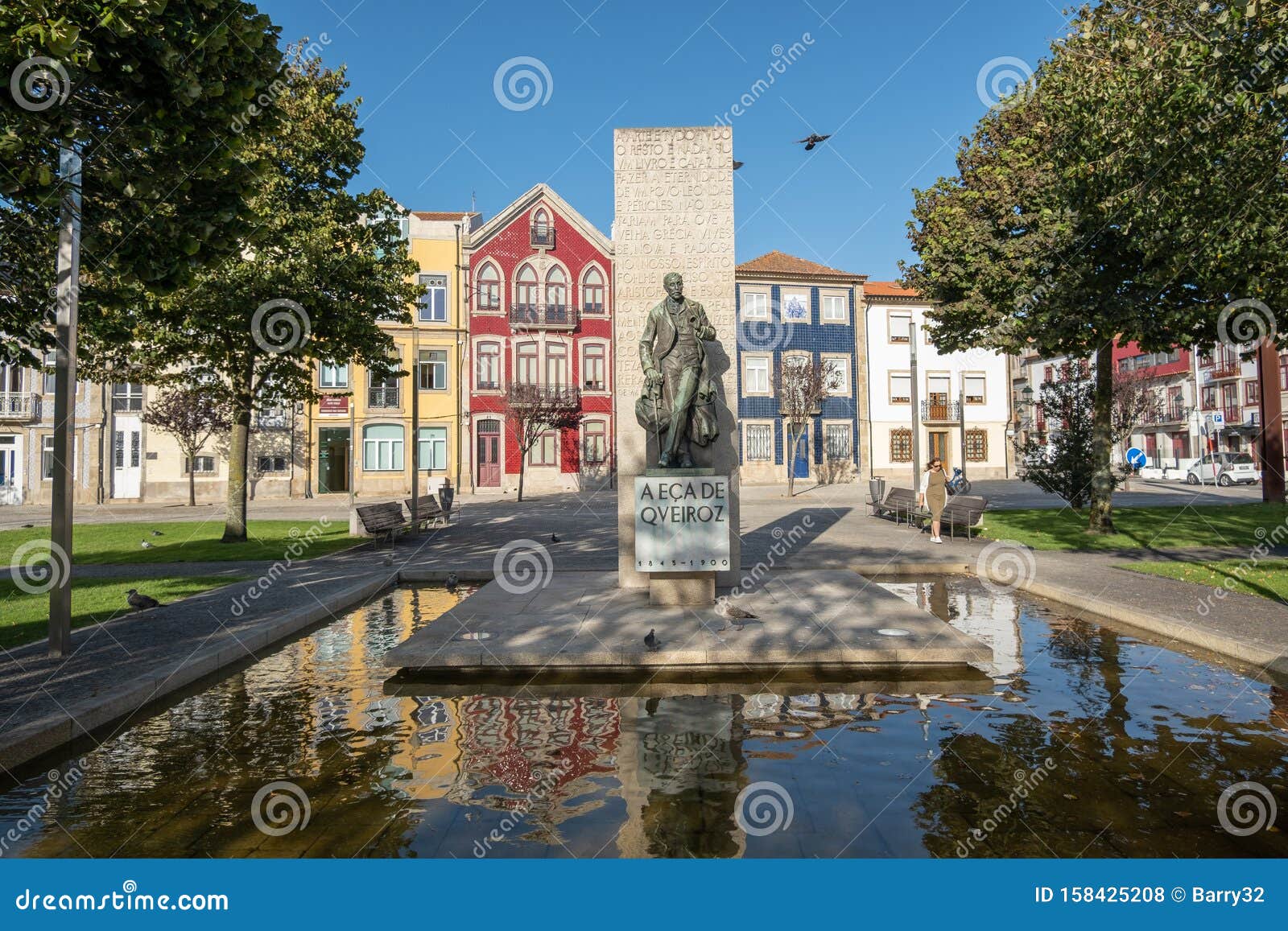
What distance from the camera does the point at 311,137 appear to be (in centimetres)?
1620

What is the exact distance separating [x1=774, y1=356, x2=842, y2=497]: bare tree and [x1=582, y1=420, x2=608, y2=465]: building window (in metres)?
10.1

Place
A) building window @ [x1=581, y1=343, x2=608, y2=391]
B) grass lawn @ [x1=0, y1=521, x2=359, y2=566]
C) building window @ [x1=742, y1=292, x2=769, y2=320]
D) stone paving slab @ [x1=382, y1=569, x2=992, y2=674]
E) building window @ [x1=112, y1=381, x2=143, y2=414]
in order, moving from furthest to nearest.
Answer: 1. building window @ [x1=742, y1=292, x2=769, y2=320]
2. building window @ [x1=581, y1=343, x2=608, y2=391]
3. building window @ [x1=112, y1=381, x2=143, y2=414]
4. grass lawn @ [x1=0, y1=521, x2=359, y2=566]
5. stone paving slab @ [x1=382, y1=569, x2=992, y2=674]

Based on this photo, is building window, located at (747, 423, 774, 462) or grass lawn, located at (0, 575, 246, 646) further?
building window, located at (747, 423, 774, 462)

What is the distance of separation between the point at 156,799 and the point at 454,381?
37151mm

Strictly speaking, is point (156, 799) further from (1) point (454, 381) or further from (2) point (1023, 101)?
(1) point (454, 381)

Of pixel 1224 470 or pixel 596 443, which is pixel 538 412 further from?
pixel 1224 470

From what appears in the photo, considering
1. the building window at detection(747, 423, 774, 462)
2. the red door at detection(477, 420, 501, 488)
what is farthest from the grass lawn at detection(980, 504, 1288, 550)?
the red door at detection(477, 420, 501, 488)

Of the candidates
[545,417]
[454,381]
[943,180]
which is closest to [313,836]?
[943,180]

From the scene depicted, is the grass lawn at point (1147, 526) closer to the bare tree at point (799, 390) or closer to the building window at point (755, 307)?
the bare tree at point (799, 390)

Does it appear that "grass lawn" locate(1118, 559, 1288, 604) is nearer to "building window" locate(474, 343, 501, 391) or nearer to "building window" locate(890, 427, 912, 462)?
"building window" locate(474, 343, 501, 391)

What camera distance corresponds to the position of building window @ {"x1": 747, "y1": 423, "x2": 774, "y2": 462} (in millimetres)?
45406

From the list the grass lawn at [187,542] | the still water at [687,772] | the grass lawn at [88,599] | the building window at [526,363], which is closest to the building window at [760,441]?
the building window at [526,363]

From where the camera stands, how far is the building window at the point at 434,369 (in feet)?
132

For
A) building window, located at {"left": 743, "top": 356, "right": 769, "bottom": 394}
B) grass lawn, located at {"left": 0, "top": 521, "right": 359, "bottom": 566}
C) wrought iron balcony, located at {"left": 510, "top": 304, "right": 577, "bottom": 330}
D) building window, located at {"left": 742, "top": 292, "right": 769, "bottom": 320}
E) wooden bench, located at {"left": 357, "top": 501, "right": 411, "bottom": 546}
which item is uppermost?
building window, located at {"left": 742, "top": 292, "right": 769, "bottom": 320}
